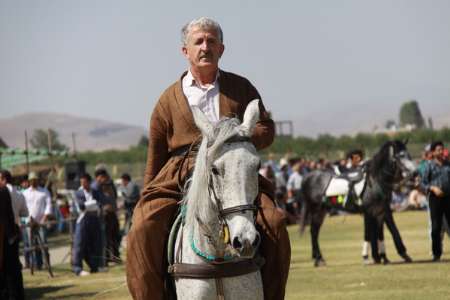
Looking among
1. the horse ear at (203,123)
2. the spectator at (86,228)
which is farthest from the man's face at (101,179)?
the horse ear at (203,123)

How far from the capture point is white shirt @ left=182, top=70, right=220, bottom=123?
7.33 meters

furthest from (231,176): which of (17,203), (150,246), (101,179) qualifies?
(101,179)

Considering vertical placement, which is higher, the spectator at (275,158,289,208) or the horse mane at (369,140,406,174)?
the horse mane at (369,140,406,174)

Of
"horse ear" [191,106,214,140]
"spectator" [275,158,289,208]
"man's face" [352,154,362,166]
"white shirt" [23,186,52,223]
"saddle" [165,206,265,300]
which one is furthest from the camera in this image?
"spectator" [275,158,289,208]

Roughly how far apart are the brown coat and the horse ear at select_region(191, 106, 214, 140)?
1.69 feet

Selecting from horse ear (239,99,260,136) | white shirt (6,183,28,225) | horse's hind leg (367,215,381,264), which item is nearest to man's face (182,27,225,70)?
horse ear (239,99,260,136)

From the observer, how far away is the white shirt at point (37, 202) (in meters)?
23.4

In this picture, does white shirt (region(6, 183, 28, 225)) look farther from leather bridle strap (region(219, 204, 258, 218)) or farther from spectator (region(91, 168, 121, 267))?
leather bridle strap (region(219, 204, 258, 218))

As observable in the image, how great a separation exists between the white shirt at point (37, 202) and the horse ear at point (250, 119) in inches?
679

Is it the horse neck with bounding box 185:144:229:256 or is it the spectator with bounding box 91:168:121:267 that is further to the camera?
the spectator with bounding box 91:168:121:267

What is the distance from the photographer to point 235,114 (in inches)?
281

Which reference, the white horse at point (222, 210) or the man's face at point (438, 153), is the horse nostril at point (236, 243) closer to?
the white horse at point (222, 210)

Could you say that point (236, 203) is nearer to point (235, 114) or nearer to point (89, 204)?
point (235, 114)

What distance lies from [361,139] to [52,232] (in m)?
49.5
